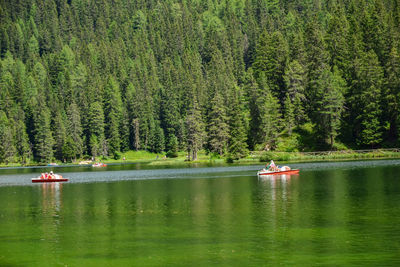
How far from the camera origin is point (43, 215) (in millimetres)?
51250

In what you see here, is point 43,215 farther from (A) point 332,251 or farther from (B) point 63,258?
(A) point 332,251

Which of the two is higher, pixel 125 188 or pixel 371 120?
pixel 371 120

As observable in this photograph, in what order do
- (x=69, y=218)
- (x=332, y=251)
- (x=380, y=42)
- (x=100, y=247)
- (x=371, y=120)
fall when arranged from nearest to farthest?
(x=332, y=251), (x=100, y=247), (x=69, y=218), (x=371, y=120), (x=380, y=42)

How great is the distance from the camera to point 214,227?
129 ft

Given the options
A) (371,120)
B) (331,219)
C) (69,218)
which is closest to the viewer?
(331,219)

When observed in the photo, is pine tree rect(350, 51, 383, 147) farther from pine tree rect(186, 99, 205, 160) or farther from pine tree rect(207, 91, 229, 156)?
pine tree rect(186, 99, 205, 160)

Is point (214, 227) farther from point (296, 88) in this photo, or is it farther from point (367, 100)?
point (296, 88)

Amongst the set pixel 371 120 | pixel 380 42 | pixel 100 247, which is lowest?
pixel 100 247

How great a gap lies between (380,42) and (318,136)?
126 ft

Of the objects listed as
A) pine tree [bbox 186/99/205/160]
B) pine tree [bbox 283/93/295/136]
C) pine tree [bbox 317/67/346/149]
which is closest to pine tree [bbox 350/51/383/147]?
pine tree [bbox 317/67/346/149]

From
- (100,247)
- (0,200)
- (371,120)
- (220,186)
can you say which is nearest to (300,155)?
(371,120)

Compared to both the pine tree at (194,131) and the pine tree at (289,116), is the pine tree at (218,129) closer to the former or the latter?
the pine tree at (194,131)

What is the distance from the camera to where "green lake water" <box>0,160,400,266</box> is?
2998 cm

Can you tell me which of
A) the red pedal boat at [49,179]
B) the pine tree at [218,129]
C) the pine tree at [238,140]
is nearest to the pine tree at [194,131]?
the pine tree at [218,129]
